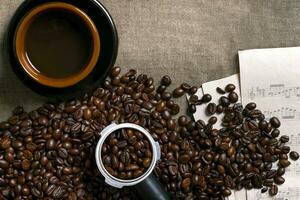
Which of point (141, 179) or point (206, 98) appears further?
point (206, 98)

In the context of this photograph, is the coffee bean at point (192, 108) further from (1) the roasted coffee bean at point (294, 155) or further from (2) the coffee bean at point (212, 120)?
(1) the roasted coffee bean at point (294, 155)

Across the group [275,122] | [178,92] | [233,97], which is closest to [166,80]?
[178,92]

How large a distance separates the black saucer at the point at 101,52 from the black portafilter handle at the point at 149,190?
0.69 ft

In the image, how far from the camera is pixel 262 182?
1.08 meters

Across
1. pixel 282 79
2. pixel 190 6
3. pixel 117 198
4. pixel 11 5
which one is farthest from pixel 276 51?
pixel 11 5

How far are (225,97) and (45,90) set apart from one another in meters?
0.37

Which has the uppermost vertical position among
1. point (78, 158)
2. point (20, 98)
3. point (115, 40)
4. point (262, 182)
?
point (115, 40)

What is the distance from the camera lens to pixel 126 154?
3.21 feet

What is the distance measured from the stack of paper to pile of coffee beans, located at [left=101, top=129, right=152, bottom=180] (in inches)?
7.1

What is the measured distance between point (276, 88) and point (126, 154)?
0.36 m

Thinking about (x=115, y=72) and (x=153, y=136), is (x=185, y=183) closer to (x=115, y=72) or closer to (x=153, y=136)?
(x=153, y=136)

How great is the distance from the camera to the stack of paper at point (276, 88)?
110 cm

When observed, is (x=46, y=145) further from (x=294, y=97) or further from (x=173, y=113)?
(x=294, y=97)

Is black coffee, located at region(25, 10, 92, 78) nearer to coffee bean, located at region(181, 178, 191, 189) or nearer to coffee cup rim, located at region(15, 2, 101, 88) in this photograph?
coffee cup rim, located at region(15, 2, 101, 88)
